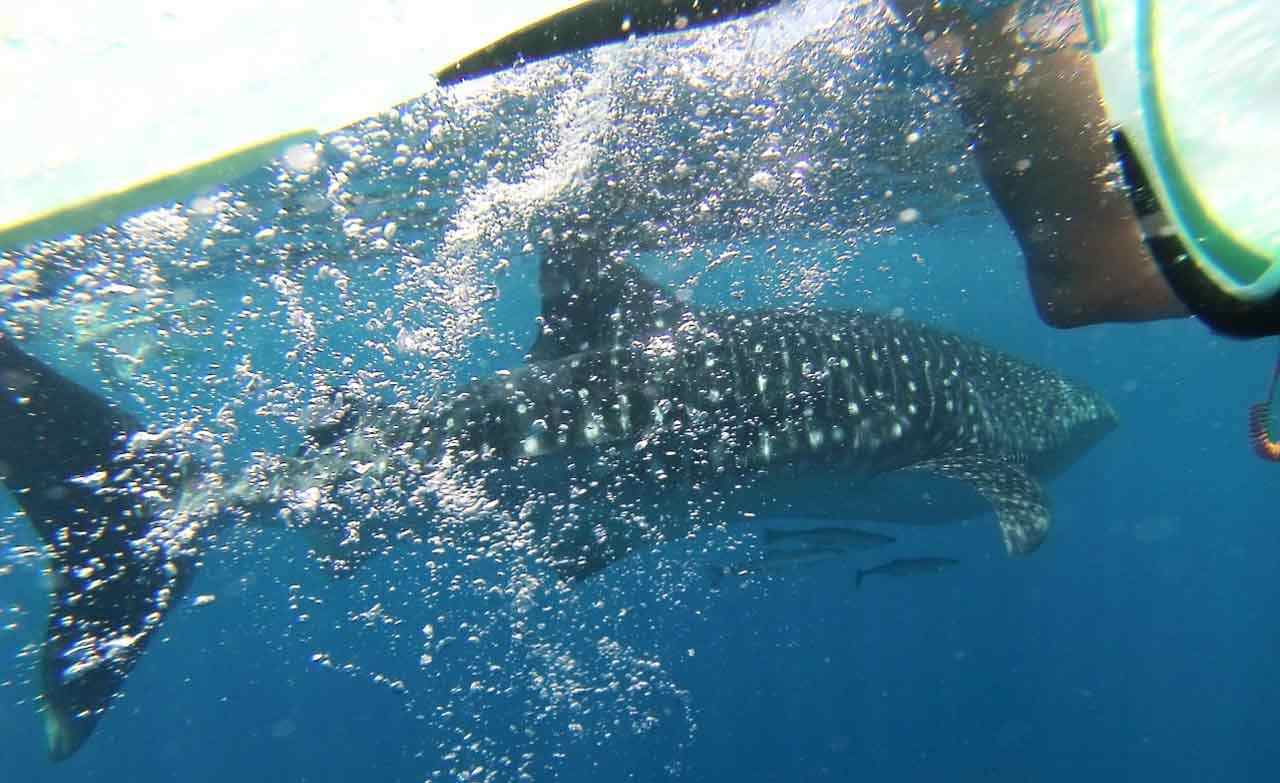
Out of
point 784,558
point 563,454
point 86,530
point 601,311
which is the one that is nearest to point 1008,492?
point 784,558

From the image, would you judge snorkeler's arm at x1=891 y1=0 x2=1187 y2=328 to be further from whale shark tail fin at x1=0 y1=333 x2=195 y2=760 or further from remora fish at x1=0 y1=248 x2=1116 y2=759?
whale shark tail fin at x1=0 y1=333 x2=195 y2=760

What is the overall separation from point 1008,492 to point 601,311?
423cm

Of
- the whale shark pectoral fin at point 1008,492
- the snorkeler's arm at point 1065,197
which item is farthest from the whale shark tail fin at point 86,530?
the whale shark pectoral fin at point 1008,492

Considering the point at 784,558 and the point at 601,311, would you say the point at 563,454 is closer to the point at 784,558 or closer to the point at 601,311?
the point at 601,311

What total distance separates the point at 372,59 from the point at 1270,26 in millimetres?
4187

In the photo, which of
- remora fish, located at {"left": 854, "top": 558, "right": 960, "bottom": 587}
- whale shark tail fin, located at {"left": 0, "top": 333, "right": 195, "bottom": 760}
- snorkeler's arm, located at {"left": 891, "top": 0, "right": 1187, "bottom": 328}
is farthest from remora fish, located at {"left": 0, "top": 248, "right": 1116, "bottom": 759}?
snorkeler's arm, located at {"left": 891, "top": 0, "right": 1187, "bottom": 328}

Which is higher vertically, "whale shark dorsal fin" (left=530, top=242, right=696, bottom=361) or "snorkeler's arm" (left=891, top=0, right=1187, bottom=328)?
"whale shark dorsal fin" (left=530, top=242, right=696, bottom=361)

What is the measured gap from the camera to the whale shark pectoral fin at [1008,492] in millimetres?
5758

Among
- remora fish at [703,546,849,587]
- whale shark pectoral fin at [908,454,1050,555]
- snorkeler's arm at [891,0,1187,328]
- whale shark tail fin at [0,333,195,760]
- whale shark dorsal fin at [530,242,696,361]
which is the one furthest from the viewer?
remora fish at [703,546,849,587]

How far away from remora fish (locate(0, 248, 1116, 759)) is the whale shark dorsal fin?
0.12 feet

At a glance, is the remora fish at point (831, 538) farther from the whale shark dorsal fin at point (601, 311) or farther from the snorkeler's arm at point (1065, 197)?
the snorkeler's arm at point (1065, 197)

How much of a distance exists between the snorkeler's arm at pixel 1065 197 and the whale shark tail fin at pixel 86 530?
671cm

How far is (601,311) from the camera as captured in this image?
24.0 ft

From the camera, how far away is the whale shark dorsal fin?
6887 millimetres
